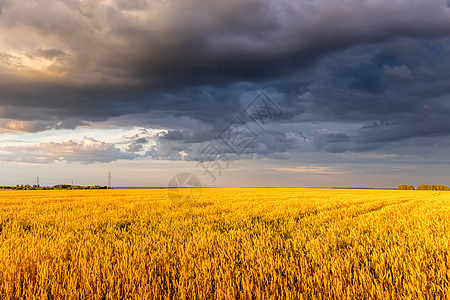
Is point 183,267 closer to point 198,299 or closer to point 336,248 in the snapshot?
point 198,299

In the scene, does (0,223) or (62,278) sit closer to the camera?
(62,278)

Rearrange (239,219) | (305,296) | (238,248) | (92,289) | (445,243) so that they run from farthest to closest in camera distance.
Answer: (239,219)
(445,243)
(238,248)
(92,289)
(305,296)

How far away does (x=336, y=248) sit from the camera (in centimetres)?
603

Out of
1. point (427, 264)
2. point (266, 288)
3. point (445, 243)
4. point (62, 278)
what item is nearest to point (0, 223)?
point (62, 278)

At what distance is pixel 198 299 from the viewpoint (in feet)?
12.0

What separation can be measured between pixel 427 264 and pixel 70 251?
6.89m

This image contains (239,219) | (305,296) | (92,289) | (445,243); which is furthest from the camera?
(239,219)

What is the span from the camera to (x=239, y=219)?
36.6ft

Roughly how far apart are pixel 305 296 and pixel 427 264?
282 centimetres

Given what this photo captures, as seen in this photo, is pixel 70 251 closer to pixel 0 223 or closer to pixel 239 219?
pixel 239 219

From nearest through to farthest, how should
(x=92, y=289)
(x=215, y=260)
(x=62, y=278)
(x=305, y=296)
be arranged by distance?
(x=305, y=296)
(x=92, y=289)
(x=62, y=278)
(x=215, y=260)

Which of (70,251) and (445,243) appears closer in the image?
(70,251)

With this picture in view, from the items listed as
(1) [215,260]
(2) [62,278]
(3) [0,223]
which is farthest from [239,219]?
(3) [0,223]

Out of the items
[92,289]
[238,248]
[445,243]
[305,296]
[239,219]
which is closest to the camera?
[305,296]
